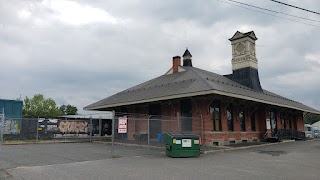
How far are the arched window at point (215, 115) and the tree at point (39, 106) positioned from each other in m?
58.1

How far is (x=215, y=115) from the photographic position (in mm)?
22062

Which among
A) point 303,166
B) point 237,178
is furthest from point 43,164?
point 303,166

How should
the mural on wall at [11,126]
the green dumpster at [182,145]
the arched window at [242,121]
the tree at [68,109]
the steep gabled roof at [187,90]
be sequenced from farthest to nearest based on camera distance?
the tree at [68,109] → the arched window at [242,121] → the mural on wall at [11,126] → the steep gabled roof at [187,90] → the green dumpster at [182,145]

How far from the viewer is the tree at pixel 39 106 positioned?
72.0 meters

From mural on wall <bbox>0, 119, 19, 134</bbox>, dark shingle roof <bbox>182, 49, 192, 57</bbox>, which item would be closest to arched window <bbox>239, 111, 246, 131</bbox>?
dark shingle roof <bbox>182, 49, 192, 57</bbox>

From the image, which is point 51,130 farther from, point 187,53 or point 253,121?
point 253,121

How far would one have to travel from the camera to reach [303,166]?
39.7 ft

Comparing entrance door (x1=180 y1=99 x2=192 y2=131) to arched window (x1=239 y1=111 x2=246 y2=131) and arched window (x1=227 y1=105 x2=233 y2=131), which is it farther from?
arched window (x1=239 y1=111 x2=246 y2=131)

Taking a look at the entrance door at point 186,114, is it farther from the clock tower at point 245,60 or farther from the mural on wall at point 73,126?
the mural on wall at point 73,126

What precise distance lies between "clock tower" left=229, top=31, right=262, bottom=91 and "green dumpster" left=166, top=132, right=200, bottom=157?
15349mm

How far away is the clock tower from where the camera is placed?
95.0 feet

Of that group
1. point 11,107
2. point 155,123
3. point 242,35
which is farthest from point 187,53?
point 11,107

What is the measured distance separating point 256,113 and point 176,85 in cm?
931

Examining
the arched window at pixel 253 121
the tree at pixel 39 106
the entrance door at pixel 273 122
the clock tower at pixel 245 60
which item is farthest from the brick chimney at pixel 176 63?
the tree at pixel 39 106
